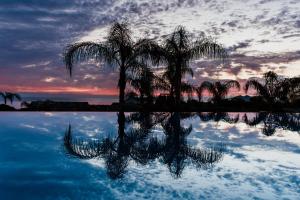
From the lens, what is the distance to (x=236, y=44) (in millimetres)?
20719

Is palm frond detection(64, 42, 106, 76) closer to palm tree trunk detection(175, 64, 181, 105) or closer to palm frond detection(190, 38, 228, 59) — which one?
palm tree trunk detection(175, 64, 181, 105)

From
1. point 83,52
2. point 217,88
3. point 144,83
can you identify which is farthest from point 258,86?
point 83,52

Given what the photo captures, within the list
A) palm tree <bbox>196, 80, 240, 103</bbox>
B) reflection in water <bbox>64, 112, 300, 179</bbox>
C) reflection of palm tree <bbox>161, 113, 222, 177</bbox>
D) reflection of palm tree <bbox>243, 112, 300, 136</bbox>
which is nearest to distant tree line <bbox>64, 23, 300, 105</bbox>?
palm tree <bbox>196, 80, 240, 103</bbox>

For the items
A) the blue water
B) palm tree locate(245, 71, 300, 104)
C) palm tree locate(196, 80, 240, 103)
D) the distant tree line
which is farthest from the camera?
palm tree locate(196, 80, 240, 103)

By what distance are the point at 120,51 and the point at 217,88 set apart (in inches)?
373

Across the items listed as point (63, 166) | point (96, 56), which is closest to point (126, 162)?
point (63, 166)

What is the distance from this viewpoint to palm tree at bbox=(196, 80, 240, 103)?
2228 cm

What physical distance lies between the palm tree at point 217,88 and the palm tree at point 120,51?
8245 millimetres

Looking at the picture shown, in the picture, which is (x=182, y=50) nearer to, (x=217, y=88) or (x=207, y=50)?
(x=207, y=50)

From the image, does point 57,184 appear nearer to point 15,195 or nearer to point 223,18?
point 15,195

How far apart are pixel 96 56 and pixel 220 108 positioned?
6.38 meters

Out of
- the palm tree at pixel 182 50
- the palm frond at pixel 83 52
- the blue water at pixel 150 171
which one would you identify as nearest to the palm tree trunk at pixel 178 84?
the palm tree at pixel 182 50

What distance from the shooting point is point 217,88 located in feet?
74.5

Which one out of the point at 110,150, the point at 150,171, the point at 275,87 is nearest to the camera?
the point at 150,171
